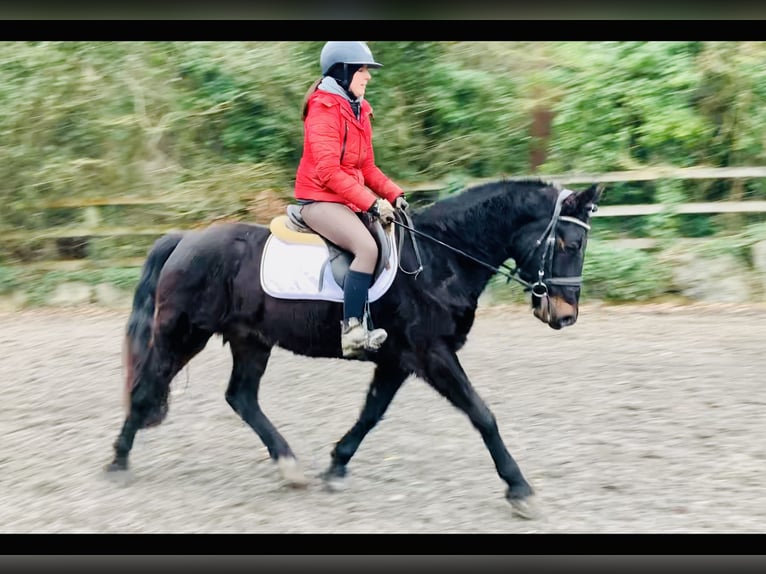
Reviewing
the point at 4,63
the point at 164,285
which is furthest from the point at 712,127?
the point at 4,63

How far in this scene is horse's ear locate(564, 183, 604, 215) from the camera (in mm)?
4316

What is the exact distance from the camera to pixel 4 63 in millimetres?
10180

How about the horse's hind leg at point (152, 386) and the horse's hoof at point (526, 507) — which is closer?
the horse's hoof at point (526, 507)

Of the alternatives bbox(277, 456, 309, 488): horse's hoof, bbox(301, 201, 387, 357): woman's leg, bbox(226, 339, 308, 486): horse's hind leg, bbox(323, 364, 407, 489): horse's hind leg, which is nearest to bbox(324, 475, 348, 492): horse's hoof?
bbox(323, 364, 407, 489): horse's hind leg

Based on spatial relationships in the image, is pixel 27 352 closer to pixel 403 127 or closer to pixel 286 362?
pixel 286 362

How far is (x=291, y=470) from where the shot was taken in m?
4.84

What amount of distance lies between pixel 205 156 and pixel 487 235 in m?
6.24

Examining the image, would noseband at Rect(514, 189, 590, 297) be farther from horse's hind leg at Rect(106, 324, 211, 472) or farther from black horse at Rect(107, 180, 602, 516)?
horse's hind leg at Rect(106, 324, 211, 472)

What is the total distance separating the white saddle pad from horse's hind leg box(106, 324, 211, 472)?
24.1 inches

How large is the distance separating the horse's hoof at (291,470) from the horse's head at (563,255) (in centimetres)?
156

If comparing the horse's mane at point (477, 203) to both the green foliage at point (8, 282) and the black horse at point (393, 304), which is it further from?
the green foliage at point (8, 282)

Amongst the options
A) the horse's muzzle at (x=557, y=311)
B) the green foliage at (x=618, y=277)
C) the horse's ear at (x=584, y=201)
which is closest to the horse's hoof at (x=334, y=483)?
the horse's muzzle at (x=557, y=311)

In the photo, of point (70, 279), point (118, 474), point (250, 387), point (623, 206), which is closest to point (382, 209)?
point (250, 387)

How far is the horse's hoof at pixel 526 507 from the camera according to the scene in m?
4.34
